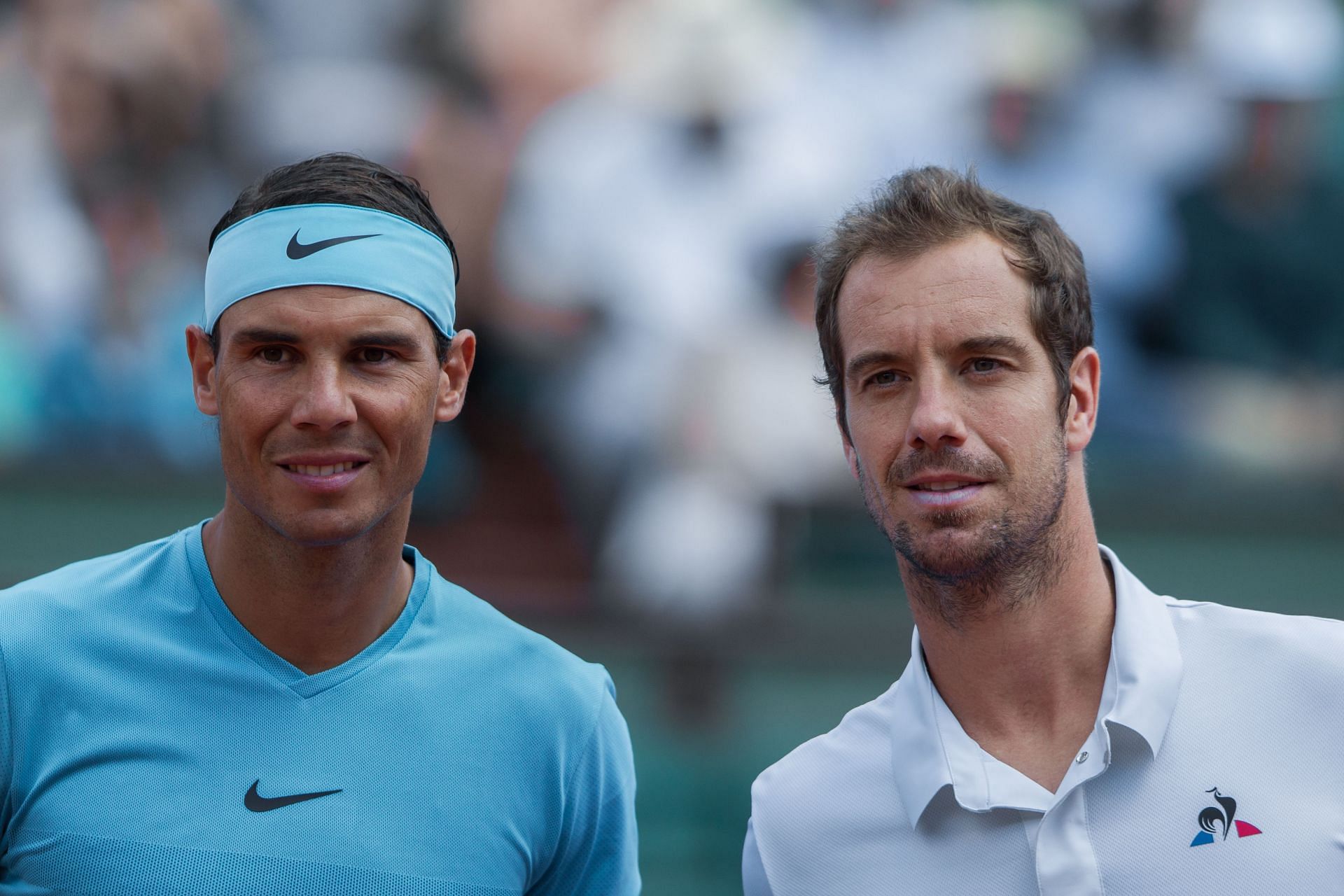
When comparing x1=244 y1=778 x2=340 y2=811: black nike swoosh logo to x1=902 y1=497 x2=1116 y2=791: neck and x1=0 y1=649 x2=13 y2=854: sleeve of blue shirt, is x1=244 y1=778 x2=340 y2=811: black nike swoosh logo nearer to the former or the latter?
x1=0 y1=649 x2=13 y2=854: sleeve of blue shirt

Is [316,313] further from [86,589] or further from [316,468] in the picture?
[86,589]

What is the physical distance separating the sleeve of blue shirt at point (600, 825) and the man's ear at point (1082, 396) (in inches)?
37.7

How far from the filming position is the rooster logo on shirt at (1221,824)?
2.58m

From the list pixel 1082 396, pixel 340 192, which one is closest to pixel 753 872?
pixel 1082 396

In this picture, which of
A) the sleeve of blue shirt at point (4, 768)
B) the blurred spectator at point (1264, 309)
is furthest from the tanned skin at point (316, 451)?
the blurred spectator at point (1264, 309)

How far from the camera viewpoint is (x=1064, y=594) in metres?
2.82

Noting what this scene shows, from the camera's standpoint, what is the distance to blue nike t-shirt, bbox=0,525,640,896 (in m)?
2.63

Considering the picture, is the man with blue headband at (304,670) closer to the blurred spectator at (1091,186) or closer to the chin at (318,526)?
the chin at (318,526)

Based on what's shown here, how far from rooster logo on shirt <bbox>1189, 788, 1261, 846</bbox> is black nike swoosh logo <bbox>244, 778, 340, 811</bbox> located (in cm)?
141

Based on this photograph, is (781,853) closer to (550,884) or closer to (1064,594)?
(550,884)

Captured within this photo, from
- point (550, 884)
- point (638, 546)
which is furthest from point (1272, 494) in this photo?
point (550, 884)

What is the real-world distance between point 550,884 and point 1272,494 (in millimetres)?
4484

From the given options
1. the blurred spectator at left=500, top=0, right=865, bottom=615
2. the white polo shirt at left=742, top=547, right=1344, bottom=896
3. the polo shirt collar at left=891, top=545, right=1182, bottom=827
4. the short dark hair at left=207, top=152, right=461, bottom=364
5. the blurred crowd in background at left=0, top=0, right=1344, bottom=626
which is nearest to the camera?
the white polo shirt at left=742, top=547, right=1344, bottom=896

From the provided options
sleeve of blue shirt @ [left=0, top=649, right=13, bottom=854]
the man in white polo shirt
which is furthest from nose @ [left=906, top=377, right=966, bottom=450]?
sleeve of blue shirt @ [left=0, top=649, right=13, bottom=854]
